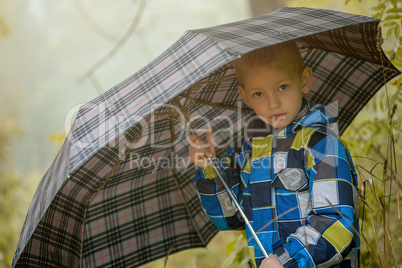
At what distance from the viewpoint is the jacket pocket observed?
2.01 meters

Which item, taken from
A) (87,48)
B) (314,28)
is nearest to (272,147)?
(314,28)

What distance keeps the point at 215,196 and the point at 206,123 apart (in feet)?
1.55

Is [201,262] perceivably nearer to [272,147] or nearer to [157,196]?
[157,196]

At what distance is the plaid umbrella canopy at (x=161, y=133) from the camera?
5.56 ft

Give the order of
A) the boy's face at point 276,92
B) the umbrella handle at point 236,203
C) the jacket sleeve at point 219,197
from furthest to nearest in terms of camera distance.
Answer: the jacket sleeve at point 219,197
the boy's face at point 276,92
the umbrella handle at point 236,203

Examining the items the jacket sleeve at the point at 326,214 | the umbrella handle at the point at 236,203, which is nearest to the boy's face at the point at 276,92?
the jacket sleeve at the point at 326,214

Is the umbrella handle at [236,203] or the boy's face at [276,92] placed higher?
the boy's face at [276,92]

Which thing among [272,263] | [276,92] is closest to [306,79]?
[276,92]

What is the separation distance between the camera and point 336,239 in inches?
70.7

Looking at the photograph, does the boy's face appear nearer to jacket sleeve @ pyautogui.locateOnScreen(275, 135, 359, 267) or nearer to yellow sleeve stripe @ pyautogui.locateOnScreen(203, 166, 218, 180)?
jacket sleeve @ pyautogui.locateOnScreen(275, 135, 359, 267)

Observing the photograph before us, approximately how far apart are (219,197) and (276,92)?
63 centimetres

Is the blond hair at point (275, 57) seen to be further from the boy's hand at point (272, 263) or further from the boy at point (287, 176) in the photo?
the boy's hand at point (272, 263)

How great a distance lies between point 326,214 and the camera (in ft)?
6.08

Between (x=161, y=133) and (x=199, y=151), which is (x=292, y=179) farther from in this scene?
(x=161, y=133)
